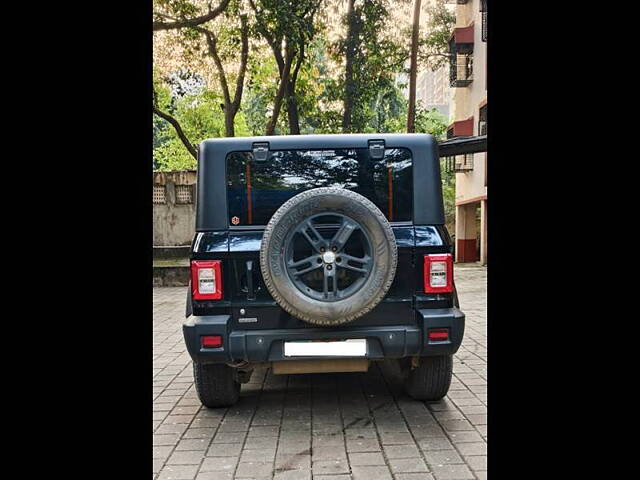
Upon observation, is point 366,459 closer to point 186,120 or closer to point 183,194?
point 183,194

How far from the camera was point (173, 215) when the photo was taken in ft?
47.1

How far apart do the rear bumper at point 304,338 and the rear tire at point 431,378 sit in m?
0.39

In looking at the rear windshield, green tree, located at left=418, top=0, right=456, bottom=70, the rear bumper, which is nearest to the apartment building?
green tree, located at left=418, top=0, right=456, bottom=70

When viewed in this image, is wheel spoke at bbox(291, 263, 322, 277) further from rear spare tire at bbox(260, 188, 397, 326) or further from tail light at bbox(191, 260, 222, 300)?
tail light at bbox(191, 260, 222, 300)

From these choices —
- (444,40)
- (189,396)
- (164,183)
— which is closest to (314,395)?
(189,396)

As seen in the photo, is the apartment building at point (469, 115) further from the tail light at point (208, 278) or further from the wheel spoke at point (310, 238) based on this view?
the tail light at point (208, 278)

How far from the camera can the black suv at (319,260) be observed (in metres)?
3.62

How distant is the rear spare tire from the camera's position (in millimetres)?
3578

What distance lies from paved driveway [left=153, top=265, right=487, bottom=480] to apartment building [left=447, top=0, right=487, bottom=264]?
14757mm

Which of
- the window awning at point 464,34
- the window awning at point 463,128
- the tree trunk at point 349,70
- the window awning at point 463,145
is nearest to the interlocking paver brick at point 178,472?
the window awning at point 463,145

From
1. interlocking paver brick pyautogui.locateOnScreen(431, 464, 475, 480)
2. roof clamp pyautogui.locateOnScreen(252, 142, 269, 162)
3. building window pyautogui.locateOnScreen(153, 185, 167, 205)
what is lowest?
interlocking paver brick pyautogui.locateOnScreen(431, 464, 475, 480)
